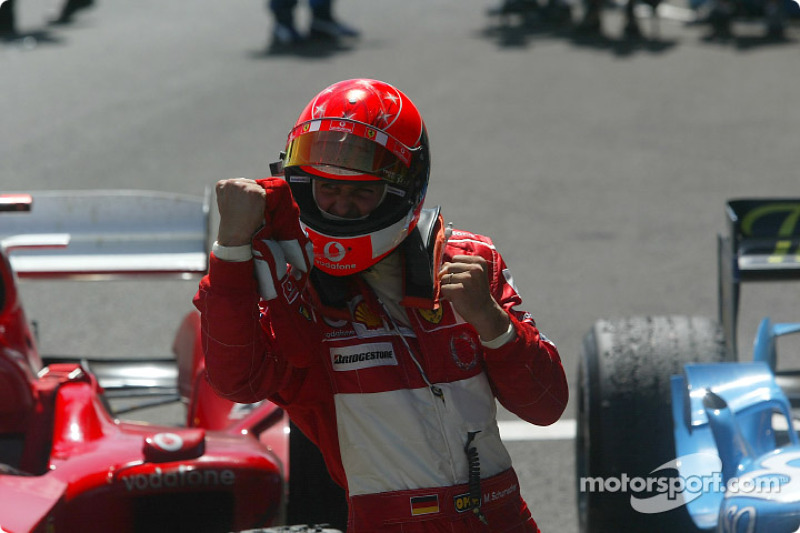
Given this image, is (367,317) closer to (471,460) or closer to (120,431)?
(471,460)

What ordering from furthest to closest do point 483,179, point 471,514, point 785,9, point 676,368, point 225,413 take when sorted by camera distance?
point 785,9 → point 483,179 → point 225,413 → point 676,368 → point 471,514

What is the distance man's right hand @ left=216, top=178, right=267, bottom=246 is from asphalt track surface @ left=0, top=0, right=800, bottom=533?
8.14 ft

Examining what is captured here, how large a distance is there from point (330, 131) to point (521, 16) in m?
15.3

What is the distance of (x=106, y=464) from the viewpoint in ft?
10.5

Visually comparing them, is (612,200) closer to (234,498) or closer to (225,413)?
(225,413)

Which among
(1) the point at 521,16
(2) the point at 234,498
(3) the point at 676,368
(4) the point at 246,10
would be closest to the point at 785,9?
(1) the point at 521,16

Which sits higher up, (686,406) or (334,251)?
(334,251)

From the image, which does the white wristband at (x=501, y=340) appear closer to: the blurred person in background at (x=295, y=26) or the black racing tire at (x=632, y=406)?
the black racing tire at (x=632, y=406)

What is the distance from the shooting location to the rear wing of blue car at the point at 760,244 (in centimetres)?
417

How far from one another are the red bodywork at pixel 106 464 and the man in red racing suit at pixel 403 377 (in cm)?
59

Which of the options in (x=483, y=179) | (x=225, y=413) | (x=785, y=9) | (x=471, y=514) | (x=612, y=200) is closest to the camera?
(x=471, y=514)

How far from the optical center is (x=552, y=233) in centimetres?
834

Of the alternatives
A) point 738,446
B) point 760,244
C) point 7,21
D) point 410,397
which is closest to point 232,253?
point 410,397

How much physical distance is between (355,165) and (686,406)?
58.7 inches
